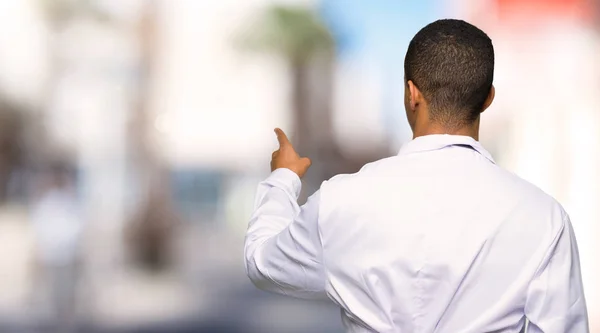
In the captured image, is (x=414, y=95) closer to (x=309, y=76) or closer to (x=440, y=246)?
(x=440, y=246)

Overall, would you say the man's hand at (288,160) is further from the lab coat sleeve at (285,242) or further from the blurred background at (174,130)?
the blurred background at (174,130)

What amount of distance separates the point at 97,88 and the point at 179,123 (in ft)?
2.96

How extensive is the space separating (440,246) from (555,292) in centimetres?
19

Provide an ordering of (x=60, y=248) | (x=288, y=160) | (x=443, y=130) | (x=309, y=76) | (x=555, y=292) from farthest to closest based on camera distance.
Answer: (x=309, y=76) → (x=60, y=248) → (x=288, y=160) → (x=443, y=130) → (x=555, y=292)

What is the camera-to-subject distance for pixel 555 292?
146 centimetres

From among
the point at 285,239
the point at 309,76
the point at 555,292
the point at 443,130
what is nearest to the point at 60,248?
the point at 309,76

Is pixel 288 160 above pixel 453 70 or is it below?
below

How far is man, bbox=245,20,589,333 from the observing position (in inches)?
57.5

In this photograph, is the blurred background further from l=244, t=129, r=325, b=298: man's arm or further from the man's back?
the man's back

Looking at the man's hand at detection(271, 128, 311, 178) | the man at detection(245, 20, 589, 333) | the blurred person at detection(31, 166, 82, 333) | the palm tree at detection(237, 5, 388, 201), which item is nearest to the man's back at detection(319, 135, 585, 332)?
the man at detection(245, 20, 589, 333)

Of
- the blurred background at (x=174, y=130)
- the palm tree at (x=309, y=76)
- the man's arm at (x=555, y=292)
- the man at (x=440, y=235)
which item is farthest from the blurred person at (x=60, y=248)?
the man's arm at (x=555, y=292)

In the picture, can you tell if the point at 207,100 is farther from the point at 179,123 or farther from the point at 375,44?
the point at 375,44

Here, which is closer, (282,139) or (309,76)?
(282,139)

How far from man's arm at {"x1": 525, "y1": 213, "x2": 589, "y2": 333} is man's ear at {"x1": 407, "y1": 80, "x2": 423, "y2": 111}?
1.00ft
